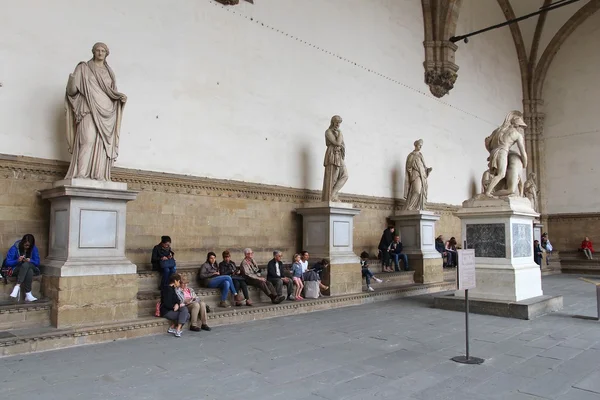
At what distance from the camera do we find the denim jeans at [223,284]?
7.02 metres

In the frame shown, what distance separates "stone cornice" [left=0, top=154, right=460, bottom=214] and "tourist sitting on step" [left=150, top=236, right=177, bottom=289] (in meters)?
1.18

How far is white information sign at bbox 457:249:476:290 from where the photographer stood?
181 inches

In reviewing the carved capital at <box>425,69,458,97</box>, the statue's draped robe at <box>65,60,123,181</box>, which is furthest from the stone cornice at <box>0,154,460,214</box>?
the carved capital at <box>425,69,458,97</box>

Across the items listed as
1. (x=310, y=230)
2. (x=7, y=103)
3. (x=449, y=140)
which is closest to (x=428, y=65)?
(x=449, y=140)

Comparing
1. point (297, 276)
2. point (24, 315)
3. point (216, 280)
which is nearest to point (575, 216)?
point (297, 276)

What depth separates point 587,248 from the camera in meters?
17.5

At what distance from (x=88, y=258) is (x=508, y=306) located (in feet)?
19.4

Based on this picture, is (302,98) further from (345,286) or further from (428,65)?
(428,65)

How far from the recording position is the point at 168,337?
5.64 meters

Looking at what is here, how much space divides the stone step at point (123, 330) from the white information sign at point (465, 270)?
3083 millimetres

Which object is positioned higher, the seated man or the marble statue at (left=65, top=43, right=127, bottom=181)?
the marble statue at (left=65, top=43, right=127, bottom=181)

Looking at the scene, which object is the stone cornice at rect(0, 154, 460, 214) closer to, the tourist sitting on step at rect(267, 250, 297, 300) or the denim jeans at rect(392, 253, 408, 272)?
the denim jeans at rect(392, 253, 408, 272)

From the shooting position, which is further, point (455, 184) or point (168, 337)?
point (455, 184)

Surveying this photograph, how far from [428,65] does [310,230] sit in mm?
7677
